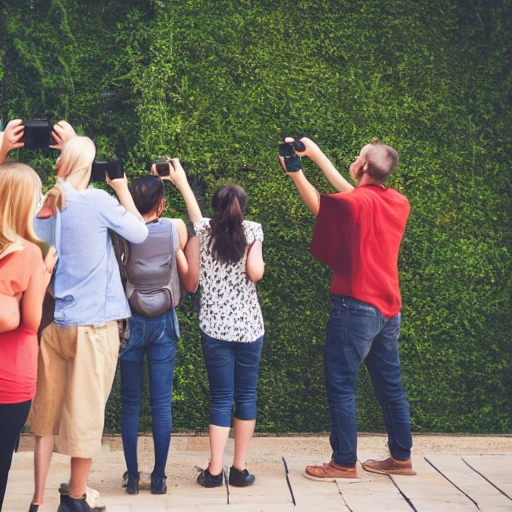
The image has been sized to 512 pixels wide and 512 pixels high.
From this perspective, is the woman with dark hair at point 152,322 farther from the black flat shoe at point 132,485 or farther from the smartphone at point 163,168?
the smartphone at point 163,168

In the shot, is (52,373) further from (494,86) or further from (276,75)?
(494,86)

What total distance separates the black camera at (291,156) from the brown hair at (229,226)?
335mm

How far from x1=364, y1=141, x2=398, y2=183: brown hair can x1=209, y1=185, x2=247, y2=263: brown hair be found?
0.81m

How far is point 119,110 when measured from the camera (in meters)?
6.54

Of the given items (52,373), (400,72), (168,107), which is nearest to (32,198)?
(52,373)

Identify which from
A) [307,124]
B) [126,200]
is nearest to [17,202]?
[126,200]

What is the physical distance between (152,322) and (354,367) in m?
1.22

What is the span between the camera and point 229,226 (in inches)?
211

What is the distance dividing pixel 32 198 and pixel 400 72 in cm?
323

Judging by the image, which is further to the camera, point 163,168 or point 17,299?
point 163,168

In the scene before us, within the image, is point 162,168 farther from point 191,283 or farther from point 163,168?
point 191,283

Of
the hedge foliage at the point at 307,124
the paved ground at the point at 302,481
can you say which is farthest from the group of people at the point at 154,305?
the hedge foliage at the point at 307,124

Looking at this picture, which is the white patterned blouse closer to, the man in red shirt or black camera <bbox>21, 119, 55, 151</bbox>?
the man in red shirt

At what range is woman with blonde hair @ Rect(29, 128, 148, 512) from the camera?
15.7 ft
